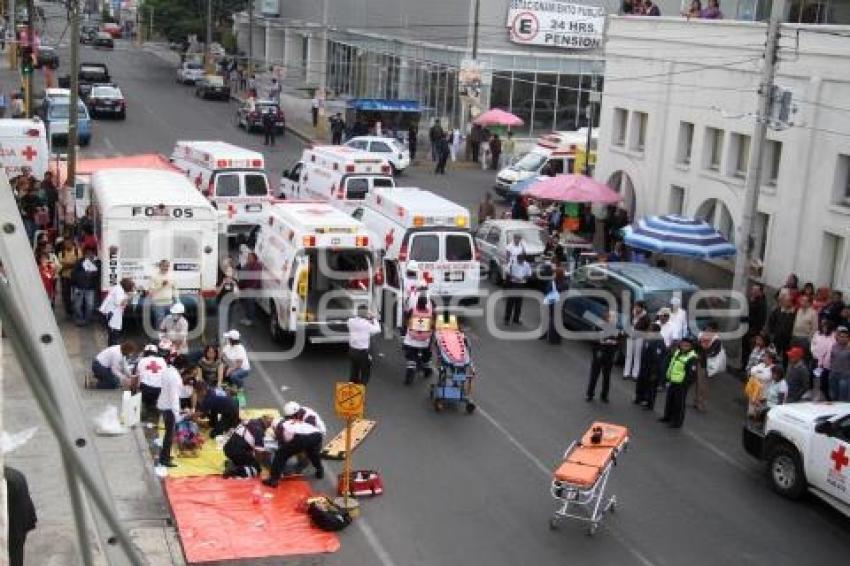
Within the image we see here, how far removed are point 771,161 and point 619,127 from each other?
25.5 feet

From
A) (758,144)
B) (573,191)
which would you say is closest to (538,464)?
(758,144)

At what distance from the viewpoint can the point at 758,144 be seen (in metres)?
21.3

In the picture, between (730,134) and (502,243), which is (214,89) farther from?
A: (730,134)

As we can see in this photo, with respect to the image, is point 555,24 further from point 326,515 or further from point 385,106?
point 326,515

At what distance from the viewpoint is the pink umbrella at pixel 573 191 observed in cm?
2883

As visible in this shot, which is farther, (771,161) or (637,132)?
(637,132)

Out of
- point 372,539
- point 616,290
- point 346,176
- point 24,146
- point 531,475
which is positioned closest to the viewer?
point 372,539

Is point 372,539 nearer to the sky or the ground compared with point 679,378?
nearer to the ground

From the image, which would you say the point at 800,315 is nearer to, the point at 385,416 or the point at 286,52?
the point at 385,416

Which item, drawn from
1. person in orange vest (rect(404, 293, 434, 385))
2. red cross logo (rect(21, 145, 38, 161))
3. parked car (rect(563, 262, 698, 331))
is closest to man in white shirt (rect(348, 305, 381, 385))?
person in orange vest (rect(404, 293, 434, 385))

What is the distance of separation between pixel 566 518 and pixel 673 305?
688cm

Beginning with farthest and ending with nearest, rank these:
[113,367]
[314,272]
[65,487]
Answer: [314,272] → [113,367] → [65,487]

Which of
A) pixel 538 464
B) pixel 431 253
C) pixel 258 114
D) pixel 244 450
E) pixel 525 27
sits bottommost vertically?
pixel 538 464

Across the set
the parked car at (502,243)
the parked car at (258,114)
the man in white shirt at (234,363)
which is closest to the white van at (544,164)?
the parked car at (502,243)
